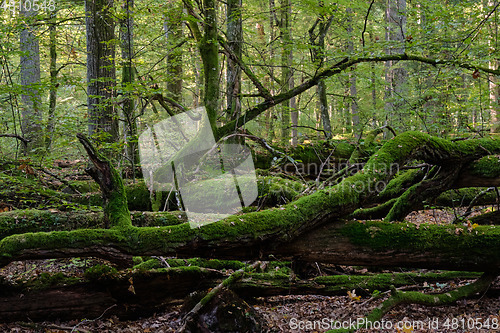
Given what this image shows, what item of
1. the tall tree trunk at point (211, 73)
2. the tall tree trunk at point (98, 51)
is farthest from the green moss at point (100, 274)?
the tall tree trunk at point (98, 51)

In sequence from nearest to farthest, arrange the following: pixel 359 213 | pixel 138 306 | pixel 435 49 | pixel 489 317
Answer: pixel 489 317 → pixel 138 306 → pixel 359 213 → pixel 435 49

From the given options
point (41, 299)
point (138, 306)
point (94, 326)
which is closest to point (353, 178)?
point (138, 306)

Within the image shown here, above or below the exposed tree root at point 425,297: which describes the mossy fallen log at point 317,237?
above

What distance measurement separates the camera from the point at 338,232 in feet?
12.0

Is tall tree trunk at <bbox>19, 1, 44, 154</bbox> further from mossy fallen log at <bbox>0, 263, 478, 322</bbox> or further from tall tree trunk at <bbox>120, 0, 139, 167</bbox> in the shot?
mossy fallen log at <bbox>0, 263, 478, 322</bbox>

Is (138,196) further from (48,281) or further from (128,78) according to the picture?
(48,281)

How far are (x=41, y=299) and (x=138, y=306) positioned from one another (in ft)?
3.63

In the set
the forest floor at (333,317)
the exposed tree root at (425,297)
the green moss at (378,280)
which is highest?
the exposed tree root at (425,297)

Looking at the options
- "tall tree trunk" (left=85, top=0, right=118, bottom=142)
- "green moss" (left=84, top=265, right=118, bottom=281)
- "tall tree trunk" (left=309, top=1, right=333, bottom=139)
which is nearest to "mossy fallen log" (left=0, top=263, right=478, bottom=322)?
"green moss" (left=84, top=265, right=118, bottom=281)

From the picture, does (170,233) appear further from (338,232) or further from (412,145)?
(412,145)

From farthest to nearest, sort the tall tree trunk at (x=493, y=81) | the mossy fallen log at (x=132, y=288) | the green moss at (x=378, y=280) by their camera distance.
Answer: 1. the tall tree trunk at (x=493, y=81)
2. the green moss at (x=378, y=280)
3. the mossy fallen log at (x=132, y=288)

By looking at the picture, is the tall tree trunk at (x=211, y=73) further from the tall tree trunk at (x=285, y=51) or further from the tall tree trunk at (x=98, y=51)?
the tall tree trunk at (x=98, y=51)

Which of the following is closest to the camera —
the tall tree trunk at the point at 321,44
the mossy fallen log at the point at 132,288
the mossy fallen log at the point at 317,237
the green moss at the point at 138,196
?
the mossy fallen log at the point at 317,237

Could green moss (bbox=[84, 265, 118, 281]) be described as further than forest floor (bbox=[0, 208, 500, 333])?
Yes
